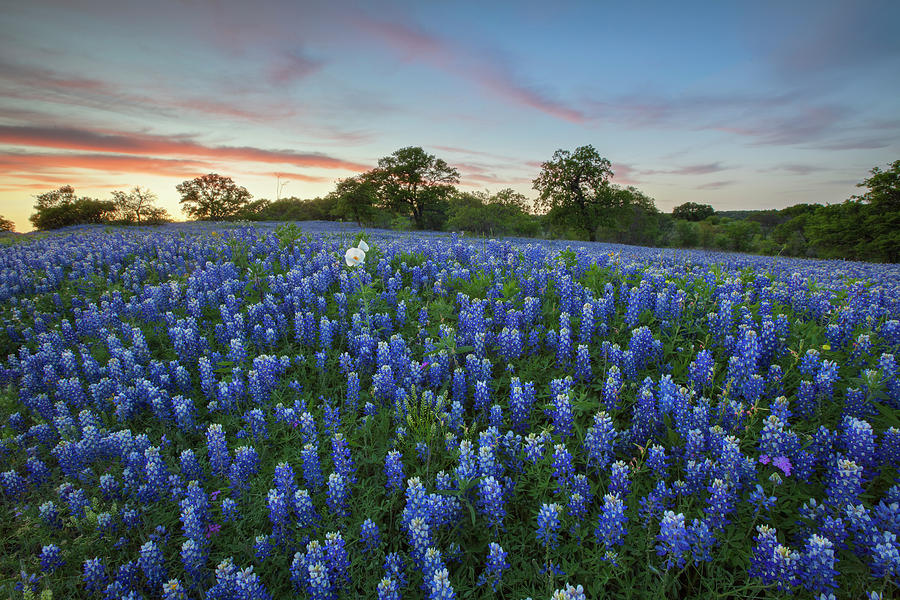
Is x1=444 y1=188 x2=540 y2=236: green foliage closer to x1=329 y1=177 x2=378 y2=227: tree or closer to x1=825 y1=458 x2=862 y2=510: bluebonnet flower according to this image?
x1=329 y1=177 x2=378 y2=227: tree

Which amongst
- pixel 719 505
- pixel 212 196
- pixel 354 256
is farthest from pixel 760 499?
pixel 212 196

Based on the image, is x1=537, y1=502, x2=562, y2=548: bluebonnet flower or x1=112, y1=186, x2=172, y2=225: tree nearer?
x1=537, y1=502, x2=562, y2=548: bluebonnet flower

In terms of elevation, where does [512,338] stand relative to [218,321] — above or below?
above

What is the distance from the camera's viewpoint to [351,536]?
2.49 m

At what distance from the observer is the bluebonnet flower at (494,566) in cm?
209

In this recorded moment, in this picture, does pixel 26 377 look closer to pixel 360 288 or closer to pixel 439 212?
pixel 360 288

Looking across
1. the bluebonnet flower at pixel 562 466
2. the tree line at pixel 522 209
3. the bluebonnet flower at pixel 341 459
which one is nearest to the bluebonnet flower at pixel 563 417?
the bluebonnet flower at pixel 562 466

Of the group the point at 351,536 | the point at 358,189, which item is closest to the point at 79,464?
the point at 351,536

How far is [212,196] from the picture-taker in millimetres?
59000

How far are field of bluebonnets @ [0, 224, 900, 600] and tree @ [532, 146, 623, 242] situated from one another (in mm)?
35668

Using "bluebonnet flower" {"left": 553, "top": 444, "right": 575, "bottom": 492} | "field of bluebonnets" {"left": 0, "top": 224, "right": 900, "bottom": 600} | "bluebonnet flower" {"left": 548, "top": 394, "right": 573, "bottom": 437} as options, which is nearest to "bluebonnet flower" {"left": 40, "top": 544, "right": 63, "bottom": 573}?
"field of bluebonnets" {"left": 0, "top": 224, "right": 900, "bottom": 600}

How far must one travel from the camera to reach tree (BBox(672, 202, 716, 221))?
104812 millimetres

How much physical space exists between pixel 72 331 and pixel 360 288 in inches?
157

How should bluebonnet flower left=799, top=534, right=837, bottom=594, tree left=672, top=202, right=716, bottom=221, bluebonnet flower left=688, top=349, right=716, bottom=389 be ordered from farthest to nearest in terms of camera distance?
tree left=672, top=202, right=716, bottom=221, bluebonnet flower left=688, top=349, right=716, bottom=389, bluebonnet flower left=799, top=534, right=837, bottom=594
